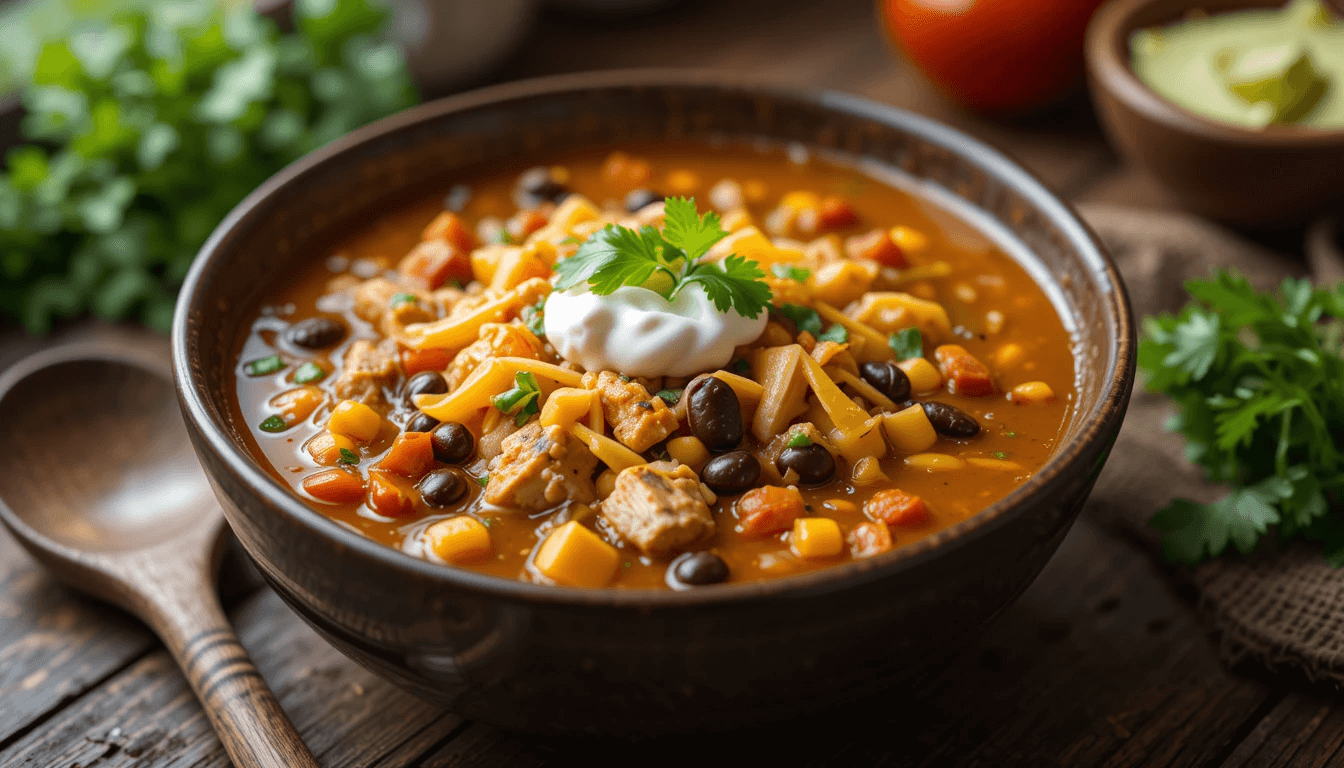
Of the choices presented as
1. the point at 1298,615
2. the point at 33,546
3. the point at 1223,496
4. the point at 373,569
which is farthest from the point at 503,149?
the point at 1298,615

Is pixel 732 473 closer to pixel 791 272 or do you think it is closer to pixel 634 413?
pixel 634 413

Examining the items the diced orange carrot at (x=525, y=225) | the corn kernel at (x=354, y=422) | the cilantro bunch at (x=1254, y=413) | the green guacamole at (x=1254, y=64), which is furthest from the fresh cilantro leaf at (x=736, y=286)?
the green guacamole at (x=1254, y=64)

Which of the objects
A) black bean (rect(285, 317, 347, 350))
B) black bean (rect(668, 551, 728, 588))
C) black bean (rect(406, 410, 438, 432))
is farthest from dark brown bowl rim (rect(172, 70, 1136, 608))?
black bean (rect(406, 410, 438, 432))

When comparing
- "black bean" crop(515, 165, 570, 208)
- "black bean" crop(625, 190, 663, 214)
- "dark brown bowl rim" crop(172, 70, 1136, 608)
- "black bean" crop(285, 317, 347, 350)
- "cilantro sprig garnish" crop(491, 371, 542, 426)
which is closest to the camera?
"dark brown bowl rim" crop(172, 70, 1136, 608)

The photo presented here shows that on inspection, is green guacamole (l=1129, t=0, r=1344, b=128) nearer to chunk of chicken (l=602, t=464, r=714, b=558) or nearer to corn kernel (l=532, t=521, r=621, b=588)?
chunk of chicken (l=602, t=464, r=714, b=558)

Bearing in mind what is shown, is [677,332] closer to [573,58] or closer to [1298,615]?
[1298,615]

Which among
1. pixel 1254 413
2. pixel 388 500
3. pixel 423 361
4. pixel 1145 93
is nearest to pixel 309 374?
pixel 423 361
